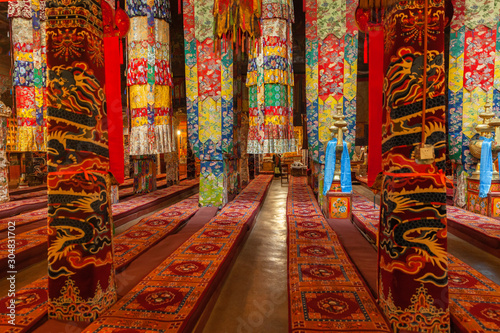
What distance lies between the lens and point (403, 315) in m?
1.46

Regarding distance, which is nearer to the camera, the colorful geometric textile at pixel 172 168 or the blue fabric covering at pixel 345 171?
the blue fabric covering at pixel 345 171

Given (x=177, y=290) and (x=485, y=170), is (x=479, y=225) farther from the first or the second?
(x=177, y=290)

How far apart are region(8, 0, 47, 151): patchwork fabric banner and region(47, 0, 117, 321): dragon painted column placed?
186 inches

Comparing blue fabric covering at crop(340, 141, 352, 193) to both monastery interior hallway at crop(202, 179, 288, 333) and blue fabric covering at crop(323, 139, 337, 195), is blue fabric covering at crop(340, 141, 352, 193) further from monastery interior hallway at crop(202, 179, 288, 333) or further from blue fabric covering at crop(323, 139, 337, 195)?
monastery interior hallway at crop(202, 179, 288, 333)

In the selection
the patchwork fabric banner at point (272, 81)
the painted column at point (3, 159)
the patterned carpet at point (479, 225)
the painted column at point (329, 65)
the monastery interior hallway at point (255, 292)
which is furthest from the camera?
the painted column at point (3, 159)

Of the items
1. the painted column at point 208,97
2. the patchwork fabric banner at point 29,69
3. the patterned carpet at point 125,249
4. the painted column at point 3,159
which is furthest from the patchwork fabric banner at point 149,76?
the painted column at point 3,159

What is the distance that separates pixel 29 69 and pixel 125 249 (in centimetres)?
474

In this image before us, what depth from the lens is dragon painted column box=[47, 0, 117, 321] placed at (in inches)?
62.6

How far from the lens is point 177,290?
194 cm

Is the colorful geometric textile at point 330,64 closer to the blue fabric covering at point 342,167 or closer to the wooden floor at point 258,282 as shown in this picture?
the blue fabric covering at point 342,167

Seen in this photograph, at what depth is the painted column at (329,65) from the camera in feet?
14.7

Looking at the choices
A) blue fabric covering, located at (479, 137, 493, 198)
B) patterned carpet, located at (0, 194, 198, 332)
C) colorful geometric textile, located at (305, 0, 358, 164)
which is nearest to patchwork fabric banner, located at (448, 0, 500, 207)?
blue fabric covering, located at (479, 137, 493, 198)

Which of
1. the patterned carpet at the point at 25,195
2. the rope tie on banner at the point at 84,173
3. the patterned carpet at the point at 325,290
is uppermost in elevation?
the rope tie on banner at the point at 84,173

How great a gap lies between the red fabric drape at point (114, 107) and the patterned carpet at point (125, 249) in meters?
0.94
